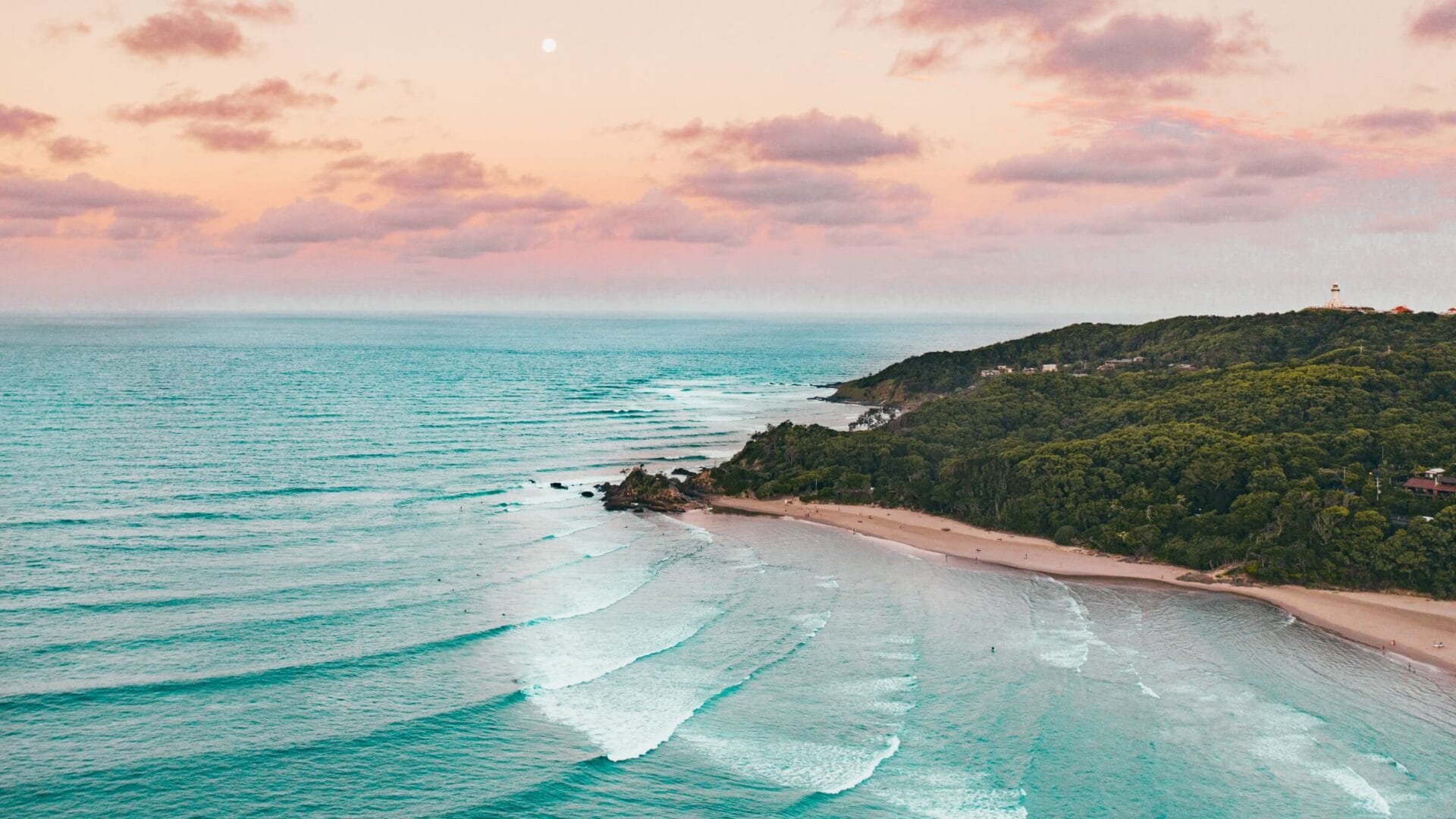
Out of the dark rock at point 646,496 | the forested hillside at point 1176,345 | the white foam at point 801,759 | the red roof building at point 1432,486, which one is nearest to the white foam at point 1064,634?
the white foam at point 801,759

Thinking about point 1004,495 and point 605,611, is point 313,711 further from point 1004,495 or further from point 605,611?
point 1004,495

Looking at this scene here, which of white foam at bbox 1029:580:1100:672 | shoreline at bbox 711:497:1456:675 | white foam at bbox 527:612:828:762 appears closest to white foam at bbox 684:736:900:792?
white foam at bbox 527:612:828:762

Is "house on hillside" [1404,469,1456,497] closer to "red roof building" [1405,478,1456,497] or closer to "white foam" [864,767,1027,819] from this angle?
"red roof building" [1405,478,1456,497]

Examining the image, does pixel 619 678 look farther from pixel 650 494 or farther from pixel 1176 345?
pixel 1176 345

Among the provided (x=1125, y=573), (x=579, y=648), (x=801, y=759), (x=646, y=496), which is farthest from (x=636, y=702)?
(x=646, y=496)

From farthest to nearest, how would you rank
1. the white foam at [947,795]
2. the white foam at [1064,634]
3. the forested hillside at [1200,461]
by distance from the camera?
1. the forested hillside at [1200,461]
2. the white foam at [1064,634]
3. the white foam at [947,795]

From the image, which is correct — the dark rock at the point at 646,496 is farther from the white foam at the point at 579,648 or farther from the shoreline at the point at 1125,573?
the white foam at the point at 579,648

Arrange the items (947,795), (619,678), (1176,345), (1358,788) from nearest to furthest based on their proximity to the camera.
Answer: (947,795)
(1358,788)
(619,678)
(1176,345)
